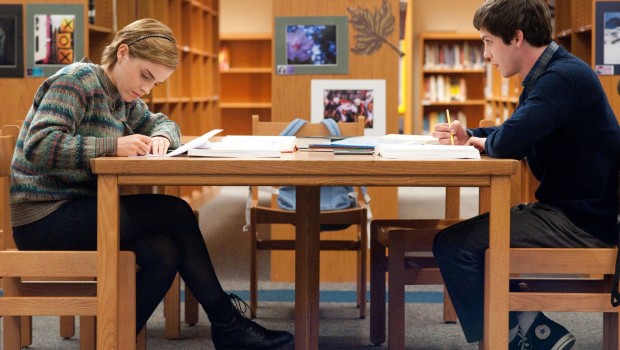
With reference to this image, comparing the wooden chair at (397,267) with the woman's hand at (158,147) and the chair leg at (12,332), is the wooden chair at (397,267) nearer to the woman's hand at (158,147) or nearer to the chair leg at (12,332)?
the woman's hand at (158,147)

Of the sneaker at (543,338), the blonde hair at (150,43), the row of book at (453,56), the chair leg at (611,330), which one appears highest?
the row of book at (453,56)

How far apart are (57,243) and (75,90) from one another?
16.2 inches

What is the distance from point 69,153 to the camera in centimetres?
221

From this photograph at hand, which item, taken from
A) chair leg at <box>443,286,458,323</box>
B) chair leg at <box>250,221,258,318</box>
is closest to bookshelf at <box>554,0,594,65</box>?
chair leg at <box>443,286,458,323</box>

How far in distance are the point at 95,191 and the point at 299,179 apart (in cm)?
69

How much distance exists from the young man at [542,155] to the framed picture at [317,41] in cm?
190

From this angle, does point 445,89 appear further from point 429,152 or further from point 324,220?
point 429,152

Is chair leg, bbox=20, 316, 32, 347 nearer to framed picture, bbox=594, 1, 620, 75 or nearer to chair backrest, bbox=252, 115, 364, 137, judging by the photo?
chair backrest, bbox=252, 115, 364, 137

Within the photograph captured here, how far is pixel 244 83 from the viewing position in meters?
10.3

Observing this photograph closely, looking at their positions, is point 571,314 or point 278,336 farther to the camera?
point 571,314

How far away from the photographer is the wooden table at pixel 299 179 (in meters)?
2.07

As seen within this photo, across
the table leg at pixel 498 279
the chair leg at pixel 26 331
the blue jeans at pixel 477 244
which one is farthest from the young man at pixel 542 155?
the chair leg at pixel 26 331

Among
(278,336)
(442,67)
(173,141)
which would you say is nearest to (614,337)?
(278,336)

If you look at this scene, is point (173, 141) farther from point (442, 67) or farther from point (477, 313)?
point (442, 67)
